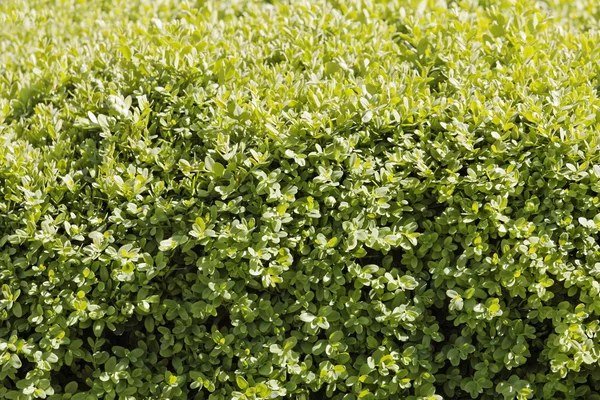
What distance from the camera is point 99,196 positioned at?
3176 mm

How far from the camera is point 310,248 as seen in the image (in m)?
3.13

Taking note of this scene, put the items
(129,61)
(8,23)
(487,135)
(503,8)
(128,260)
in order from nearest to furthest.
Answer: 1. (128,260)
2. (487,135)
3. (129,61)
4. (503,8)
5. (8,23)

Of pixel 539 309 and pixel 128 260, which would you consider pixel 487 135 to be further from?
pixel 128 260

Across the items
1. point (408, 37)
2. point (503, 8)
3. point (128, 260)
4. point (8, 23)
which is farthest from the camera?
point (8, 23)

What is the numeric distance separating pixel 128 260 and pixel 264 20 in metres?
1.96

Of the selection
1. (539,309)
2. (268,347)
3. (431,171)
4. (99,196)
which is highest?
(431,171)

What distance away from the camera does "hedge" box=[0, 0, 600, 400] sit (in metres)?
3.02

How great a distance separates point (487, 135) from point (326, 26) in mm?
1302

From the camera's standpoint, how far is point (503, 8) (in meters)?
4.11

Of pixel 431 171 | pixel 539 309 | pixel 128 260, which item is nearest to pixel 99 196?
pixel 128 260

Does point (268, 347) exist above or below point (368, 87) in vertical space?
below

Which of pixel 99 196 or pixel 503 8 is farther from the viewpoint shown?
pixel 503 8

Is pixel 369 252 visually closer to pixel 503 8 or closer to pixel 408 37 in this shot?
pixel 408 37

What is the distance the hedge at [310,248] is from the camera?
3.02 meters
